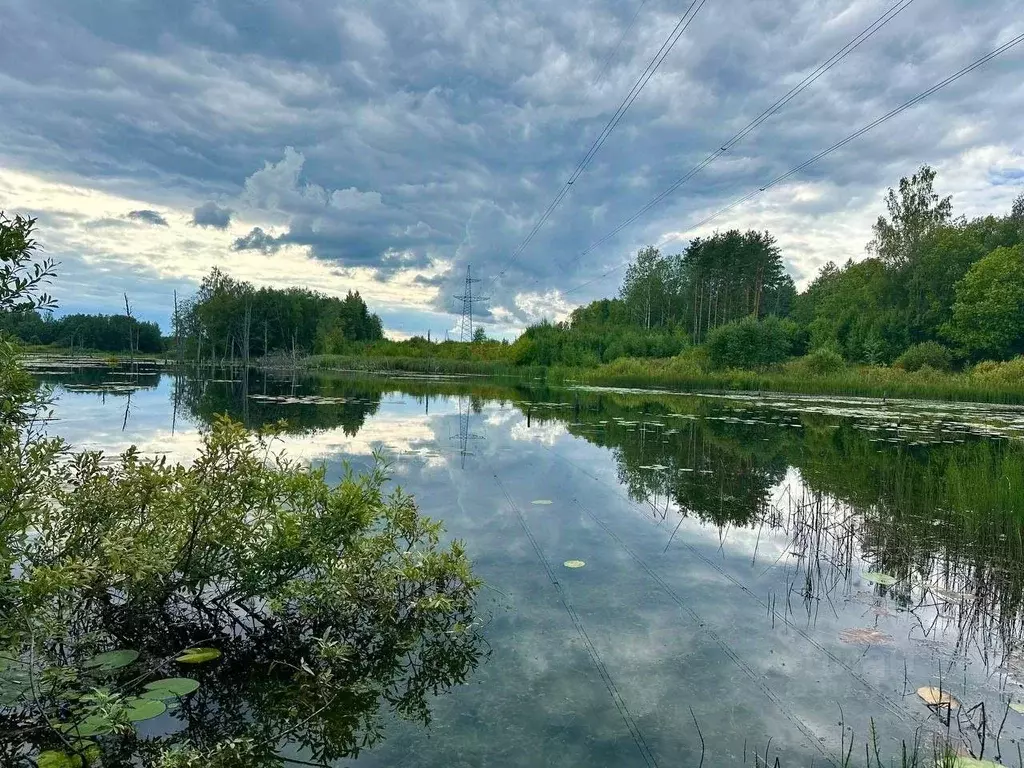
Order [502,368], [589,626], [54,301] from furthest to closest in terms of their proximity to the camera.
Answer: [502,368] → [589,626] → [54,301]

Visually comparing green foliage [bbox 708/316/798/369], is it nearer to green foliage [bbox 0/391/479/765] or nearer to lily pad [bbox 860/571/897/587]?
lily pad [bbox 860/571/897/587]

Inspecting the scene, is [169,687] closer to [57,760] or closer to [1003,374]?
[57,760]

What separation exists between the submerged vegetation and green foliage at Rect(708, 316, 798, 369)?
42.0 meters

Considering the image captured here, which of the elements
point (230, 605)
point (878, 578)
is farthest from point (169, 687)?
point (878, 578)

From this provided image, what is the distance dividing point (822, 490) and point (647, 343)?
1907 inches

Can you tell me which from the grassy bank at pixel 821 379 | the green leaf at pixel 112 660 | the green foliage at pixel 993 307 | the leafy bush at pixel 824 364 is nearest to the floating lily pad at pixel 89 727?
the green leaf at pixel 112 660

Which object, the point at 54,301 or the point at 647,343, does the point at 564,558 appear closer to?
the point at 54,301

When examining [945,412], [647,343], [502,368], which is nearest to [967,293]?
[647,343]

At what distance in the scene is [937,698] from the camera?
12.2ft

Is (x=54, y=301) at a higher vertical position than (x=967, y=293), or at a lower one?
lower

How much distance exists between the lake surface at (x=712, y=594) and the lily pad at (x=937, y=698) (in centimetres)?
5

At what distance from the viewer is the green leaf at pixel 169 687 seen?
339cm

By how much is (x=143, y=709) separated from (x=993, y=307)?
57255 millimetres

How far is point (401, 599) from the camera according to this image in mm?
4836
